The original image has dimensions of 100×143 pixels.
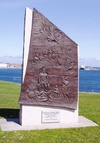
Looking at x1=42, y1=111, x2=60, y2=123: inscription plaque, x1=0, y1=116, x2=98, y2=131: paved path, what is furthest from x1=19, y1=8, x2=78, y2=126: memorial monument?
x1=0, y1=116, x2=98, y2=131: paved path

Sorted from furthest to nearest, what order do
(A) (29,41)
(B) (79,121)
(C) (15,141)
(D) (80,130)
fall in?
(B) (79,121)
(A) (29,41)
(D) (80,130)
(C) (15,141)

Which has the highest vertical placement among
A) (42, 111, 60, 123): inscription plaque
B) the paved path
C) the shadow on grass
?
(42, 111, 60, 123): inscription plaque

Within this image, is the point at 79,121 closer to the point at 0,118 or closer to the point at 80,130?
the point at 80,130

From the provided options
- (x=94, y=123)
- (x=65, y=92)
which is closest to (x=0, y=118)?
(x=65, y=92)

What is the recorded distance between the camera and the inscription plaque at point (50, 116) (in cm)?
1498

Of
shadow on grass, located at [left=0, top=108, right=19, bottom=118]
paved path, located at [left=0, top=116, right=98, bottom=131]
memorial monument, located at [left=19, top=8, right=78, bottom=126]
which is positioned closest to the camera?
paved path, located at [left=0, top=116, right=98, bottom=131]

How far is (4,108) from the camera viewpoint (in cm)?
1988

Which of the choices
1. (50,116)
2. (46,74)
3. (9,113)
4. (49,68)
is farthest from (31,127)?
(9,113)

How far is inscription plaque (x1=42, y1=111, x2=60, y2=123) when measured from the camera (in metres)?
15.0

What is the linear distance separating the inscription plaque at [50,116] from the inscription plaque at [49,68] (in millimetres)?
457

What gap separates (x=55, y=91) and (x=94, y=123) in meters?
2.96

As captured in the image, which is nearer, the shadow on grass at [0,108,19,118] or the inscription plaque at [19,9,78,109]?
the inscription plaque at [19,9,78,109]

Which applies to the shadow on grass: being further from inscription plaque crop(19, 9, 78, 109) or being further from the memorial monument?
inscription plaque crop(19, 9, 78, 109)

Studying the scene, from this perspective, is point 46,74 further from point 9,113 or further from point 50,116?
point 9,113
